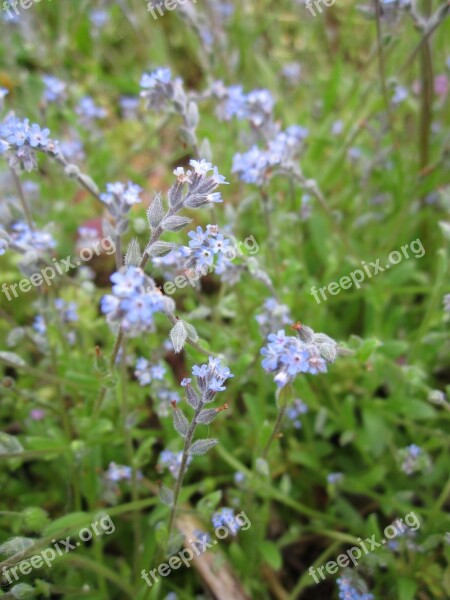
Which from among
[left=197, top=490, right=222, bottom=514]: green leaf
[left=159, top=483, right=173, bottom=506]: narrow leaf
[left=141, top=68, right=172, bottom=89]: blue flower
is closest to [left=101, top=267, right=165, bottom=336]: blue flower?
[left=159, top=483, right=173, bottom=506]: narrow leaf

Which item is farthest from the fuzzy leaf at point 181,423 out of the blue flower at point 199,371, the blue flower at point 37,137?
the blue flower at point 37,137

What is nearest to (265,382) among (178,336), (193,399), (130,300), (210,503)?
(210,503)

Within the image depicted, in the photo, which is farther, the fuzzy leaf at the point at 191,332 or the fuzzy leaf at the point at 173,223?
the fuzzy leaf at the point at 191,332

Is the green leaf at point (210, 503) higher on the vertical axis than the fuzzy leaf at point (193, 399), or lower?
lower

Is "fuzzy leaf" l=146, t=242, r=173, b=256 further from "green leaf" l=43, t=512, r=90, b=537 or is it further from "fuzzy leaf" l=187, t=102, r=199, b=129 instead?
"green leaf" l=43, t=512, r=90, b=537

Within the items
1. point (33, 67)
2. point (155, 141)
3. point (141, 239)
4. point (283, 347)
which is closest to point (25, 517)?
point (283, 347)

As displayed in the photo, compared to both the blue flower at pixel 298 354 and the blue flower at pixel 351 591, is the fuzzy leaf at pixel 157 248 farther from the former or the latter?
the blue flower at pixel 351 591

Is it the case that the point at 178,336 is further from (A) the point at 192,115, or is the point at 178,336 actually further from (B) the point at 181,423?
(A) the point at 192,115

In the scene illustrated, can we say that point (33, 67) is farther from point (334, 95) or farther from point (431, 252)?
point (431, 252)
